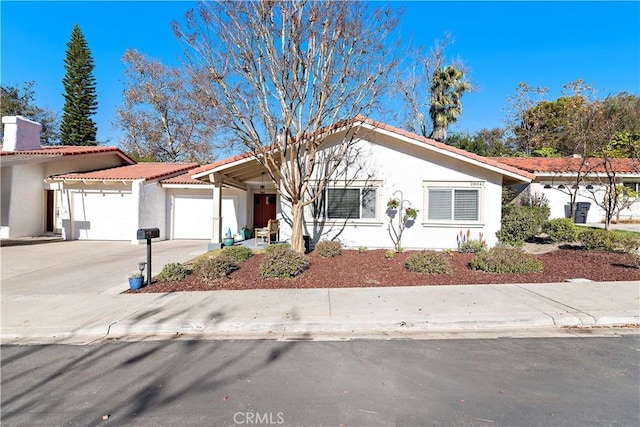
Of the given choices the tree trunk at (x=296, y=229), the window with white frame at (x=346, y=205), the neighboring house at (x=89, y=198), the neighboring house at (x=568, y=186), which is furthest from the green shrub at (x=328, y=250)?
the neighboring house at (x=568, y=186)

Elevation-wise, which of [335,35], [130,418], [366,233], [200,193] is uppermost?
[335,35]

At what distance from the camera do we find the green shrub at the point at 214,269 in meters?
7.02

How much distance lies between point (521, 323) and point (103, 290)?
7.90 metres

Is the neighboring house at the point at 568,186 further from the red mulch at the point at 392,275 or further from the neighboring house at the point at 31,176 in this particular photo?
the neighboring house at the point at 31,176

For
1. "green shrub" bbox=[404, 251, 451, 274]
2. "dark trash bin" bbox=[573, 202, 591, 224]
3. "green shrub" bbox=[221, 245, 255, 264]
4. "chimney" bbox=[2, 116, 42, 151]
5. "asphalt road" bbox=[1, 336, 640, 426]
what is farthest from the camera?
"dark trash bin" bbox=[573, 202, 591, 224]

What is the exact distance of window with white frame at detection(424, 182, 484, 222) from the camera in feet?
35.4

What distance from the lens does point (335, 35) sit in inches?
320

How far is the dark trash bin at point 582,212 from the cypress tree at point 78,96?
3998cm

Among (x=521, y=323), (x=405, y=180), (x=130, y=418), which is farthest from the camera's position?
(x=405, y=180)

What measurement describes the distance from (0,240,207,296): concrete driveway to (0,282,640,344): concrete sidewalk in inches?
25.0

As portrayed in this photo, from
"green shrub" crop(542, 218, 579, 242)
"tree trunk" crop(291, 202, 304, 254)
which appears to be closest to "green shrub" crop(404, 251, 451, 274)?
"tree trunk" crop(291, 202, 304, 254)

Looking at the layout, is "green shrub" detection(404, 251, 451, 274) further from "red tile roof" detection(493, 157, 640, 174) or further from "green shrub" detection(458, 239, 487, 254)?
"red tile roof" detection(493, 157, 640, 174)

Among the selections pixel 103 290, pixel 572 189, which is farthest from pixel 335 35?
pixel 572 189

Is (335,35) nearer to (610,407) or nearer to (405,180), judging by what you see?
(405,180)
